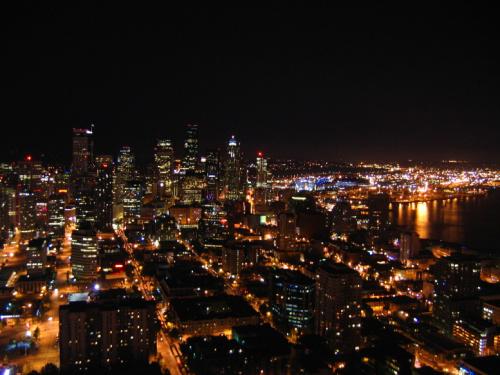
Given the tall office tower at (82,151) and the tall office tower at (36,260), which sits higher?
the tall office tower at (82,151)

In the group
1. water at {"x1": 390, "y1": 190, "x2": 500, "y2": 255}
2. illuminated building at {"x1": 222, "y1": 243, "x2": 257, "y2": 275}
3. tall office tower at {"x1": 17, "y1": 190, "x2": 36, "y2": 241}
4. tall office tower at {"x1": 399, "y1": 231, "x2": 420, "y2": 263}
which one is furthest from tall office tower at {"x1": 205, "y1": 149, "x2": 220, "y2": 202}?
tall office tower at {"x1": 399, "y1": 231, "x2": 420, "y2": 263}

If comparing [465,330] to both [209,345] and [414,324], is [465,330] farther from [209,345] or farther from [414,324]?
[209,345]

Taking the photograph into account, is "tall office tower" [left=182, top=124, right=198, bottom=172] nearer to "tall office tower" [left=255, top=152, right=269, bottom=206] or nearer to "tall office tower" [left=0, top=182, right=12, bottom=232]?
"tall office tower" [left=255, top=152, right=269, bottom=206]

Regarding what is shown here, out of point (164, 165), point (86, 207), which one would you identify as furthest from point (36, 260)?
point (164, 165)

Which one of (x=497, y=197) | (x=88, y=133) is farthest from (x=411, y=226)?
(x=88, y=133)

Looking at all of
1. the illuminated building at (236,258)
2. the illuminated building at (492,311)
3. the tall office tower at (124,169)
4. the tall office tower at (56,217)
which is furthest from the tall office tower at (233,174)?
the illuminated building at (492,311)

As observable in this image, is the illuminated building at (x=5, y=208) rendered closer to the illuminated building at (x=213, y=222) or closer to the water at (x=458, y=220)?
the illuminated building at (x=213, y=222)

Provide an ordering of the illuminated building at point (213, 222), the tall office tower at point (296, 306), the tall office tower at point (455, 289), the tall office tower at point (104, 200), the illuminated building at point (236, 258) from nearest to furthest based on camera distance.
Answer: the tall office tower at point (296, 306) → the tall office tower at point (455, 289) → the illuminated building at point (236, 258) → the illuminated building at point (213, 222) → the tall office tower at point (104, 200)

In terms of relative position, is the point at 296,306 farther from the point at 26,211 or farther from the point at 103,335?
the point at 26,211
